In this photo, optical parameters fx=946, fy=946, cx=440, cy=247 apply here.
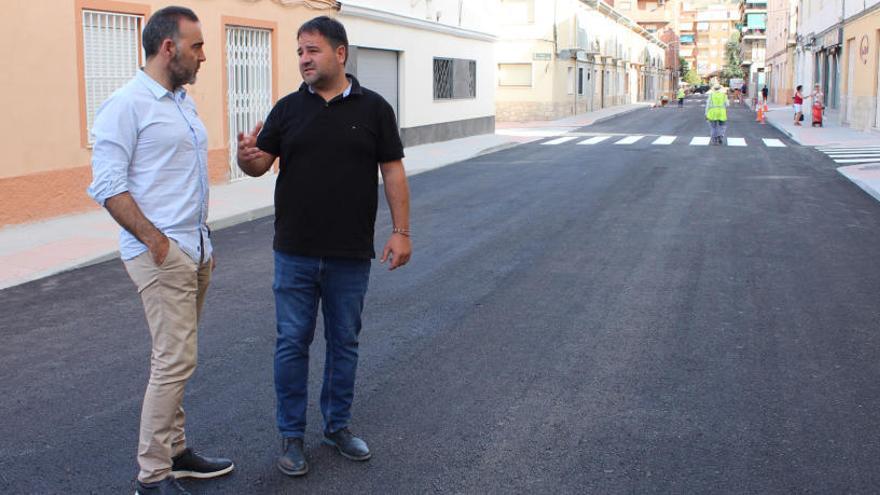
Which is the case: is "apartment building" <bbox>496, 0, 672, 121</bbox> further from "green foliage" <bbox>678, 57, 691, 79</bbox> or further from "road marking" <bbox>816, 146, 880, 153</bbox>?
Answer: "green foliage" <bbox>678, 57, 691, 79</bbox>

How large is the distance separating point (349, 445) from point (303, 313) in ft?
2.17

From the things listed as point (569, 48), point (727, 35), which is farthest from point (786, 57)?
point (727, 35)

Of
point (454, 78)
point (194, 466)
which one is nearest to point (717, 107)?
point (454, 78)

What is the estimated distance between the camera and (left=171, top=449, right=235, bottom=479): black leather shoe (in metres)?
4.06

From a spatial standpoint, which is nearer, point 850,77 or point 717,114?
point 717,114

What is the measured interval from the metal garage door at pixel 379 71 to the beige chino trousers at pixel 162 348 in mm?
18277

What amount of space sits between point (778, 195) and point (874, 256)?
16.4ft

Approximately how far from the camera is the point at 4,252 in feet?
31.7

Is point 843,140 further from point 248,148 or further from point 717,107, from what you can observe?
point 248,148

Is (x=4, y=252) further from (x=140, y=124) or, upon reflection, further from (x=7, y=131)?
(x=140, y=124)

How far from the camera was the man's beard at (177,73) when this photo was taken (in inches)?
146

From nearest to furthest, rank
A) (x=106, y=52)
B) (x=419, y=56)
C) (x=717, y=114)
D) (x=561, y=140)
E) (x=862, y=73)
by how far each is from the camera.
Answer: (x=106, y=52)
(x=419, y=56)
(x=717, y=114)
(x=561, y=140)
(x=862, y=73)

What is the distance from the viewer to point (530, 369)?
566 centimetres

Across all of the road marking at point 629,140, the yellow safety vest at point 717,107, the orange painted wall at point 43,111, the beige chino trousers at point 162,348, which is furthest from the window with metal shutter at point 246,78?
the yellow safety vest at point 717,107
